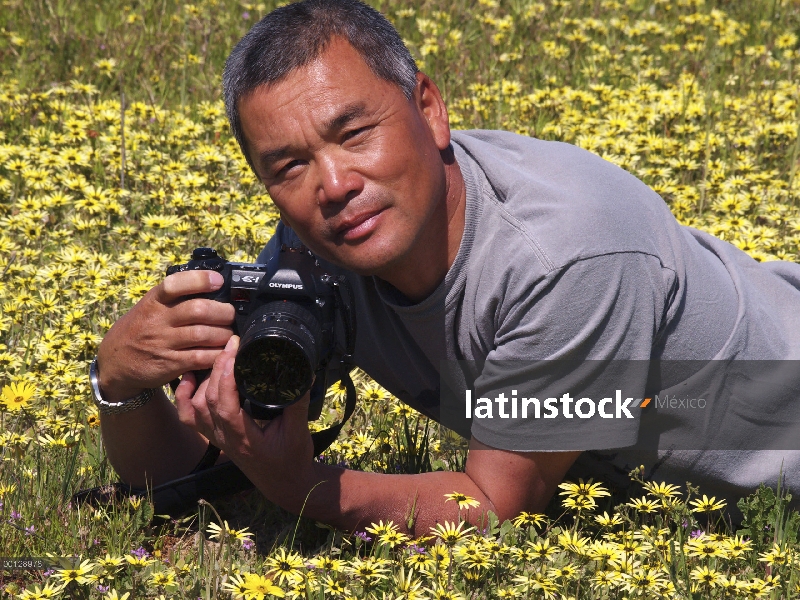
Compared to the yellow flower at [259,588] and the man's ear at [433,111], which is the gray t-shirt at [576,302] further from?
the yellow flower at [259,588]

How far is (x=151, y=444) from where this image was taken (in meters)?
3.23

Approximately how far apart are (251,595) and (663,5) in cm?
661

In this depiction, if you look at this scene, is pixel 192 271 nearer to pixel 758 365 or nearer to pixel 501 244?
pixel 501 244

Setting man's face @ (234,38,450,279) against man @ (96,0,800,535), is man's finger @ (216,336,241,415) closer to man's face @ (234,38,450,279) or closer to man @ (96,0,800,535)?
man @ (96,0,800,535)

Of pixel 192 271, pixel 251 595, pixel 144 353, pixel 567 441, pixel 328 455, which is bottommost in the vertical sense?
pixel 328 455

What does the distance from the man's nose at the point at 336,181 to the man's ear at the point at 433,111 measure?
316 mm

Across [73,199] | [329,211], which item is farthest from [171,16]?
[329,211]

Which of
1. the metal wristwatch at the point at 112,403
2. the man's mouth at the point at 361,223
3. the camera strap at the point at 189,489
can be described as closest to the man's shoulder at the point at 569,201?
the man's mouth at the point at 361,223

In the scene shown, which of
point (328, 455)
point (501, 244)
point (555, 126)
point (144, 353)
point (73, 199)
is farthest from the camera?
point (555, 126)

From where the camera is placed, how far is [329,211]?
259cm

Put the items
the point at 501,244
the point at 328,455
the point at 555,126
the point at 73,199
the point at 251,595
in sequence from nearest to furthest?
the point at 251,595 < the point at 501,244 < the point at 328,455 < the point at 73,199 < the point at 555,126

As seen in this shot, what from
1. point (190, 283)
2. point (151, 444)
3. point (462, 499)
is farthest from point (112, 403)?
point (462, 499)

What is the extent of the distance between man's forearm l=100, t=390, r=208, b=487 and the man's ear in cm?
114

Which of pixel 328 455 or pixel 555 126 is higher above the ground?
pixel 555 126
